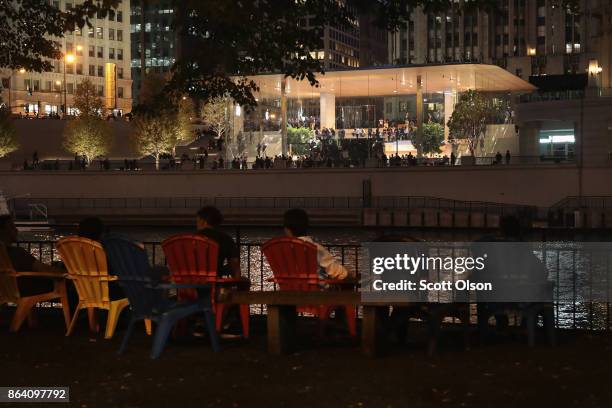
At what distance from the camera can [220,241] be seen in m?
10.7

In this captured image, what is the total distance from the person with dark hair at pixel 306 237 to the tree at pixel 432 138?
198ft

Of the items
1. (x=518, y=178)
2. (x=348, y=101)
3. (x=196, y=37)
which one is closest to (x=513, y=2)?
(x=348, y=101)

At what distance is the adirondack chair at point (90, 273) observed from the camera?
35.1 ft

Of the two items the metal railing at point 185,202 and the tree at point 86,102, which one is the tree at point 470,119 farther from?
the tree at point 86,102

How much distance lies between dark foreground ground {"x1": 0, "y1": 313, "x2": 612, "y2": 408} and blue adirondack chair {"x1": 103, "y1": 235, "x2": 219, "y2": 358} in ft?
1.02

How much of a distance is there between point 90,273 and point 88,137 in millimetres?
76476

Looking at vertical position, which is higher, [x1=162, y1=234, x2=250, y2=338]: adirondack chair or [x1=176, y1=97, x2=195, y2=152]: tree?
[x1=176, y1=97, x2=195, y2=152]: tree

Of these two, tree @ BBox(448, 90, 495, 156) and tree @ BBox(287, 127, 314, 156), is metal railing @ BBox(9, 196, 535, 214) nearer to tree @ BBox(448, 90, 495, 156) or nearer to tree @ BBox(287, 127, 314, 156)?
tree @ BBox(448, 90, 495, 156)

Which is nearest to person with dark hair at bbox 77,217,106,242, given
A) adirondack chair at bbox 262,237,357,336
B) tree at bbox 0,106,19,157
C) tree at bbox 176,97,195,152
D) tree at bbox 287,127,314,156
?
adirondack chair at bbox 262,237,357,336

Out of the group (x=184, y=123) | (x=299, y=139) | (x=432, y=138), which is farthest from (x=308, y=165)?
(x=184, y=123)

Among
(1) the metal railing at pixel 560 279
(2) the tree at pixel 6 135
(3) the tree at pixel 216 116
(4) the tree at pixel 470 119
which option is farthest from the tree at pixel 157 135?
(1) the metal railing at pixel 560 279

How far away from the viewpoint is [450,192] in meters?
63.1

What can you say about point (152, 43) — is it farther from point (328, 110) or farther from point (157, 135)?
point (328, 110)

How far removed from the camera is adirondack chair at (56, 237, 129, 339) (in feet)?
35.1
